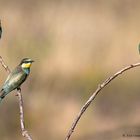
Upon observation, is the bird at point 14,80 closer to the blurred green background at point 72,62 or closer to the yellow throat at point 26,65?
the yellow throat at point 26,65

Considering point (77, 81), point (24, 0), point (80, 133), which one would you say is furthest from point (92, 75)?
point (24, 0)

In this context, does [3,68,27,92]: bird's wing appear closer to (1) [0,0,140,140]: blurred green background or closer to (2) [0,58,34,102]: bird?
(2) [0,58,34,102]: bird

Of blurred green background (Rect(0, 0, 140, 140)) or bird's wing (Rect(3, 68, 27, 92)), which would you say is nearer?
bird's wing (Rect(3, 68, 27, 92))

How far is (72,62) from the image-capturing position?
221 inches

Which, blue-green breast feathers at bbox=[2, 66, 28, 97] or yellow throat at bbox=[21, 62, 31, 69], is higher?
yellow throat at bbox=[21, 62, 31, 69]

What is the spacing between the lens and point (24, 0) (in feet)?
20.1

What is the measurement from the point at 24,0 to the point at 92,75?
3.81 feet

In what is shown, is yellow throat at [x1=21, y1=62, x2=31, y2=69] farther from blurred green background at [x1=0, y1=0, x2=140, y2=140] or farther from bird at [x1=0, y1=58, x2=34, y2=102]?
blurred green background at [x1=0, y1=0, x2=140, y2=140]

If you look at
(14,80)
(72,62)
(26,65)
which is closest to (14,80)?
(14,80)

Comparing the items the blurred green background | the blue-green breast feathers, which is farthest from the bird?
the blurred green background

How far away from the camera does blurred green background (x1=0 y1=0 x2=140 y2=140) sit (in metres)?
5.16

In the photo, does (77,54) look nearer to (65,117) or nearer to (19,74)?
(65,117)

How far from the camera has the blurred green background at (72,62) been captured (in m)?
5.16

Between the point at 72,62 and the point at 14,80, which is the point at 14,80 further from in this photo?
the point at 72,62
